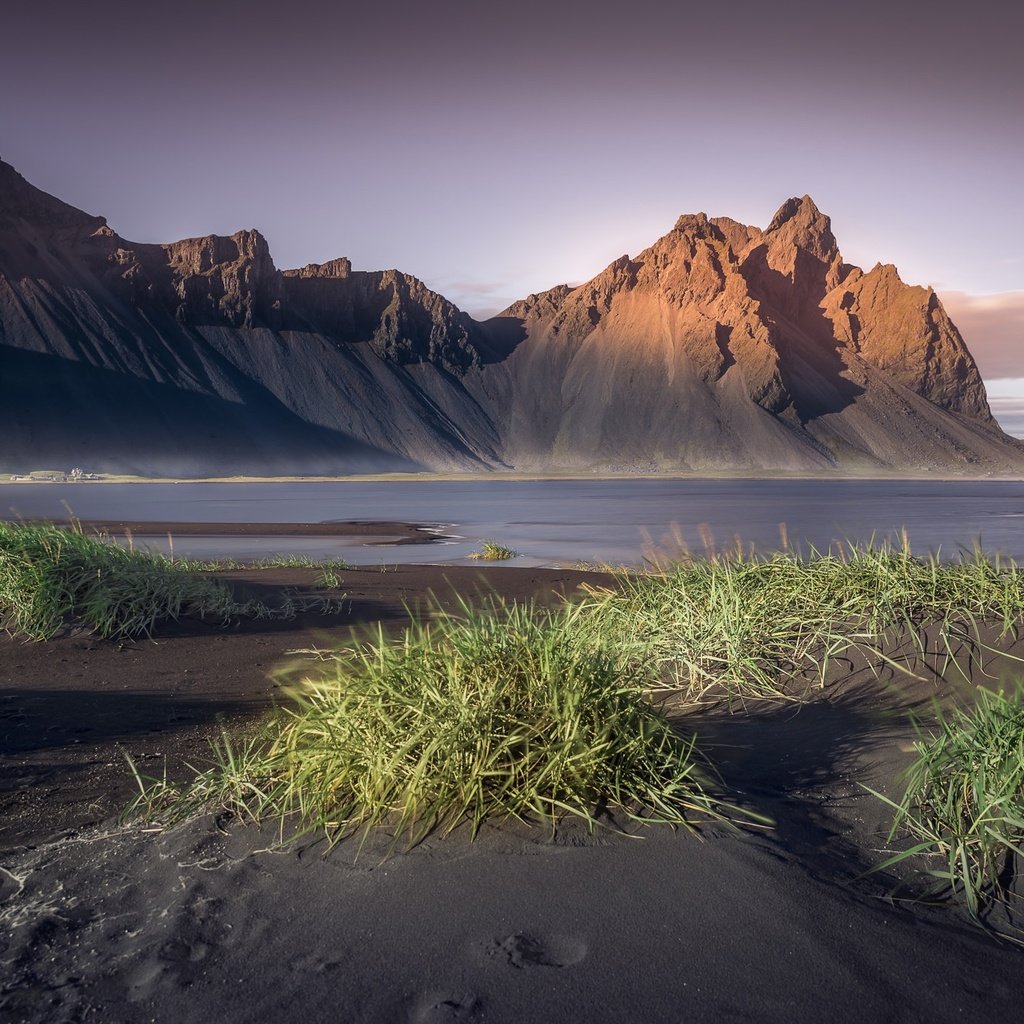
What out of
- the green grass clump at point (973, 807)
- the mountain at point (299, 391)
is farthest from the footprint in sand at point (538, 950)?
the mountain at point (299, 391)

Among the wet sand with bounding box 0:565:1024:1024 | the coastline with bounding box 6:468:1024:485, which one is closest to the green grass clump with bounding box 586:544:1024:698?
the wet sand with bounding box 0:565:1024:1024

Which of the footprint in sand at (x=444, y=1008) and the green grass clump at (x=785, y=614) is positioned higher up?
the green grass clump at (x=785, y=614)

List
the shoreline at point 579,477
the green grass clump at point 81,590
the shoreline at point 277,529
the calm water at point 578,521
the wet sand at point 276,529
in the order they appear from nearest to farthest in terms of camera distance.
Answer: the green grass clump at point 81,590
the calm water at point 578,521
the wet sand at point 276,529
the shoreline at point 277,529
the shoreline at point 579,477

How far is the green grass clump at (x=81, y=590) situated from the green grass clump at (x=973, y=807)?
25.6 ft

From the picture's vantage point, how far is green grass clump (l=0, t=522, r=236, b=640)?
9484 mm

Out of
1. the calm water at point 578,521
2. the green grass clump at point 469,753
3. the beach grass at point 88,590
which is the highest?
the green grass clump at point 469,753

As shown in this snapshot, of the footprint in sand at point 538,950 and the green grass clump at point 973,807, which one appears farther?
the green grass clump at point 973,807

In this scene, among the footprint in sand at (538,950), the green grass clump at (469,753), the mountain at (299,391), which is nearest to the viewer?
the footprint in sand at (538,950)

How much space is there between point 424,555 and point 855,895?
78.8 ft

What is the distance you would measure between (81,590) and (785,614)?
7176 millimetres

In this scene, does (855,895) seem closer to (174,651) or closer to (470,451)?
(174,651)

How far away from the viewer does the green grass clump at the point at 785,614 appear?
6.44 m

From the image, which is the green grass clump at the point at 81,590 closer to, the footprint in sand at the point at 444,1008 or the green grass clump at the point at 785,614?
the green grass clump at the point at 785,614

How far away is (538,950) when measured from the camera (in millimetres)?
3107
